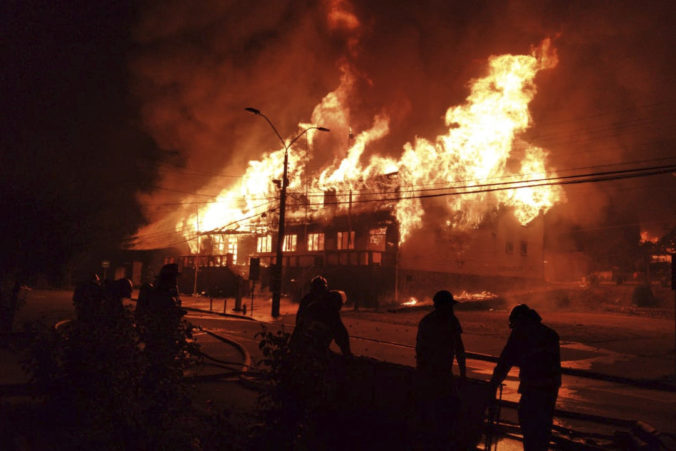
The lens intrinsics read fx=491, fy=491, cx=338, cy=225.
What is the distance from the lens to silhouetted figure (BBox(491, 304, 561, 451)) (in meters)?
4.88

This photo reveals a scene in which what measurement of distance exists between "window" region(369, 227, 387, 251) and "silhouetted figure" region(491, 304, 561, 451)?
30.7m

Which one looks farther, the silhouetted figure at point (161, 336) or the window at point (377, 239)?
the window at point (377, 239)

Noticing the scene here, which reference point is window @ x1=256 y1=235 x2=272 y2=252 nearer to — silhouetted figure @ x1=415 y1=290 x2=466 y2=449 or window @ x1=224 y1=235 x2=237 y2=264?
window @ x1=224 y1=235 x2=237 y2=264

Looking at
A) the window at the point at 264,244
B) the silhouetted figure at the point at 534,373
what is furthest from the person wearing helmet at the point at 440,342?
the window at the point at 264,244

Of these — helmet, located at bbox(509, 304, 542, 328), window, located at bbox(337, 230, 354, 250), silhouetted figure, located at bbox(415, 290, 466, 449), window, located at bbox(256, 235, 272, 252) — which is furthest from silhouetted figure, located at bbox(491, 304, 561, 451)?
window, located at bbox(256, 235, 272, 252)

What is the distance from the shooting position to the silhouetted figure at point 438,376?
209 inches

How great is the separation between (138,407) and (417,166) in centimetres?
3217

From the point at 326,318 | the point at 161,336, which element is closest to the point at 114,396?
the point at 161,336

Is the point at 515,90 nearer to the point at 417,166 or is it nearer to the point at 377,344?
the point at 417,166

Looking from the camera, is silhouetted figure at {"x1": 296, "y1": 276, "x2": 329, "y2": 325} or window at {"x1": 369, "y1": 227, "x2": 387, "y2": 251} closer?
silhouetted figure at {"x1": 296, "y1": 276, "x2": 329, "y2": 325}

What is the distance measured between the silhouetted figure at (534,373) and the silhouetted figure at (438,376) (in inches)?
20.5

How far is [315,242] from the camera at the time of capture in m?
42.2

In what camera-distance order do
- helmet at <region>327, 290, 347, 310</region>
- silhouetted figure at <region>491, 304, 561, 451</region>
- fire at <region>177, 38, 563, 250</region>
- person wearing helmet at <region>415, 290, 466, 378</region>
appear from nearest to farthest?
silhouetted figure at <region>491, 304, 561, 451</region>
person wearing helmet at <region>415, 290, 466, 378</region>
helmet at <region>327, 290, 347, 310</region>
fire at <region>177, 38, 563, 250</region>

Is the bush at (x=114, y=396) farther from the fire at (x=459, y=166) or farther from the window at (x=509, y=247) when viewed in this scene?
the window at (x=509, y=247)
